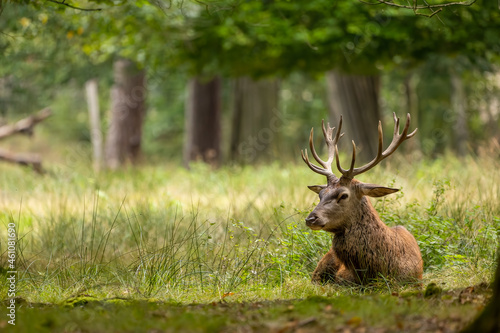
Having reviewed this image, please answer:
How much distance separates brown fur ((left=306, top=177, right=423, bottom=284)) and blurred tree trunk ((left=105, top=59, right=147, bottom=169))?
1283cm

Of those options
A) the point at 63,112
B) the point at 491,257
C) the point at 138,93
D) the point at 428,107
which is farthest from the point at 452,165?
the point at 63,112

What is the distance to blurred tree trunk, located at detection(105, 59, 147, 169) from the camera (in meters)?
17.6

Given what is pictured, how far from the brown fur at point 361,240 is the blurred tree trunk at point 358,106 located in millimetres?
8183

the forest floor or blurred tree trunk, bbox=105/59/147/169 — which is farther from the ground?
blurred tree trunk, bbox=105/59/147/169

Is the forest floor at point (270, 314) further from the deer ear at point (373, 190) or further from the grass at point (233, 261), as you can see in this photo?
the deer ear at point (373, 190)

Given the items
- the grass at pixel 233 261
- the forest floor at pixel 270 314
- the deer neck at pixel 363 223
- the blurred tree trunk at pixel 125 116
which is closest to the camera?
the forest floor at pixel 270 314

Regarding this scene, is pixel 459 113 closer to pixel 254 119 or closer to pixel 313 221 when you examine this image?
pixel 254 119

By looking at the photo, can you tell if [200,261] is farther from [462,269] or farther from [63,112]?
[63,112]

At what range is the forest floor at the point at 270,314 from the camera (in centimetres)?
367

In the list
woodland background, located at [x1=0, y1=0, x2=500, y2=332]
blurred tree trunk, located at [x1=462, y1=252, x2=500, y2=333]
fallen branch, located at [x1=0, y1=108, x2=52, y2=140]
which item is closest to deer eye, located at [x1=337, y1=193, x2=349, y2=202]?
woodland background, located at [x1=0, y1=0, x2=500, y2=332]

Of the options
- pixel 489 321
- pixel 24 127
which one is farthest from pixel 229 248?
pixel 24 127

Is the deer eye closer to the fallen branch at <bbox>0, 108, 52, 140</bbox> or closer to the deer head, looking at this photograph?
the deer head

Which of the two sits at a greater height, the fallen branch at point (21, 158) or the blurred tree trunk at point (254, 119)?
the blurred tree trunk at point (254, 119)

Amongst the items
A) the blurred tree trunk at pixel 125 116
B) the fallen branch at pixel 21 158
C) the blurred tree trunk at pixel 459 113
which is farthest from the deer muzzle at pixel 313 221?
the blurred tree trunk at pixel 459 113
